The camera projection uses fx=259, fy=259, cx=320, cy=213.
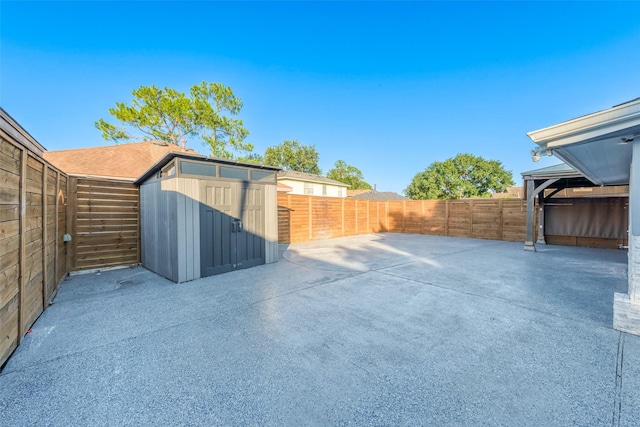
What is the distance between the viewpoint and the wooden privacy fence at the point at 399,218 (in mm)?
9789

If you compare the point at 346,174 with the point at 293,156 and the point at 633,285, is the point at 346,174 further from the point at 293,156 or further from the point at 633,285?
the point at 633,285

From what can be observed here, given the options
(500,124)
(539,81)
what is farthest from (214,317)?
(500,124)

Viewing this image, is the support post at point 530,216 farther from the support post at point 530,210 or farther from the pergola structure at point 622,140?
the pergola structure at point 622,140

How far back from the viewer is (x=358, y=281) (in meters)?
4.55

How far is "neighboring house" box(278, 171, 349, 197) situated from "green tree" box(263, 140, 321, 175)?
9.25m

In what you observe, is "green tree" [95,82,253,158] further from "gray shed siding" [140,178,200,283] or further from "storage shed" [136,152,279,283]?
"gray shed siding" [140,178,200,283]

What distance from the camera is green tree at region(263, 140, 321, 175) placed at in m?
29.6

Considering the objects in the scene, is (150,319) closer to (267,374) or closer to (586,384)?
(267,374)

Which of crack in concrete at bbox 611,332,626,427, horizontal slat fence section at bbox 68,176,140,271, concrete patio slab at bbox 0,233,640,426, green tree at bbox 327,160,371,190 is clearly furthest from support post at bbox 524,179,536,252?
green tree at bbox 327,160,371,190

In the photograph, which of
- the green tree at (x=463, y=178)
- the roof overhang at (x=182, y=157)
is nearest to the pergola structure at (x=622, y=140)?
the roof overhang at (x=182, y=157)

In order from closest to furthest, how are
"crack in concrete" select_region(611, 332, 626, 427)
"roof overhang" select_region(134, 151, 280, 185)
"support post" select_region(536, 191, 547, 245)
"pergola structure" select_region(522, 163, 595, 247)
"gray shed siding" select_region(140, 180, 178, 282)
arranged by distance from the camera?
1. "crack in concrete" select_region(611, 332, 626, 427)
2. "roof overhang" select_region(134, 151, 280, 185)
3. "gray shed siding" select_region(140, 180, 178, 282)
4. "pergola structure" select_region(522, 163, 595, 247)
5. "support post" select_region(536, 191, 547, 245)

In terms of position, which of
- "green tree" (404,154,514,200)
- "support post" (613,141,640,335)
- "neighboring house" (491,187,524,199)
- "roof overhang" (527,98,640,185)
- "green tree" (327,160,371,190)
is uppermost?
"green tree" (327,160,371,190)

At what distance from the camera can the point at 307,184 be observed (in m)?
20.2

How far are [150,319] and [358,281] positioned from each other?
3060 millimetres
